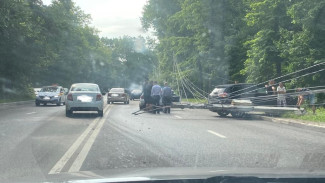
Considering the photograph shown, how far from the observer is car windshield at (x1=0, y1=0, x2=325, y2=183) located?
7.18m

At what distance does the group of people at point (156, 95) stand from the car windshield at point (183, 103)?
57 millimetres

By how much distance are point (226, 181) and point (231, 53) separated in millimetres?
34851

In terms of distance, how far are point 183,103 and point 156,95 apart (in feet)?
7.09

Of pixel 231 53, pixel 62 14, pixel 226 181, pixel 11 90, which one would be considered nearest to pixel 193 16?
pixel 231 53

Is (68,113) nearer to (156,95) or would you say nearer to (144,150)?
(156,95)

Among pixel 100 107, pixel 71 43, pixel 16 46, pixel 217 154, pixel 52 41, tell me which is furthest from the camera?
pixel 71 43

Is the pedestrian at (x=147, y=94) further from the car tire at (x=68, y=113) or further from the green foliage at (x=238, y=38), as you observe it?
the green foliage at (x=238, y=38)

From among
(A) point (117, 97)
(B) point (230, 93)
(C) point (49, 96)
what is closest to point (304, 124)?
(B) point (230, 93)

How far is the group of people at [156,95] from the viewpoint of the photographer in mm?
22750

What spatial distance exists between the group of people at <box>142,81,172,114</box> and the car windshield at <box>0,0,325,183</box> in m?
0.06

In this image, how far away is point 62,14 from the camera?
39438 mm

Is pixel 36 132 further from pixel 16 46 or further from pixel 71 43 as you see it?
pixel 71 43

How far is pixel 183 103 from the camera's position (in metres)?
21.1

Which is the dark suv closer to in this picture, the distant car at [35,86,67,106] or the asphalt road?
the asphalt road
